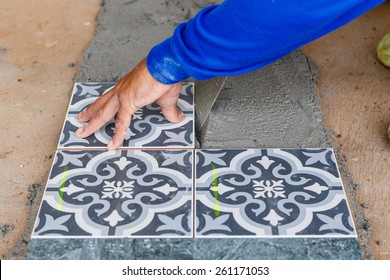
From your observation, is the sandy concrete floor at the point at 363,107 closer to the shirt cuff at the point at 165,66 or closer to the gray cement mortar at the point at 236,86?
the gray cement mortar at the point at 236,86

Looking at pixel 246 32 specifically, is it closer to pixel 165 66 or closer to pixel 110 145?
pixel 165 66

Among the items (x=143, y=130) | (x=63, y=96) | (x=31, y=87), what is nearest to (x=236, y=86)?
(x=143, y=130)

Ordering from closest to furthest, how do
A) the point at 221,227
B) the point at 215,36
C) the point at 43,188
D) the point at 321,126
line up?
1. the point at 215,36
2. the point at 221,227
3. the point at 43,188
4. the point at 321,126

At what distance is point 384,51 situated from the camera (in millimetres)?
1927

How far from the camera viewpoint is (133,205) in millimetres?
1403

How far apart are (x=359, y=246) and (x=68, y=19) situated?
1.49 m

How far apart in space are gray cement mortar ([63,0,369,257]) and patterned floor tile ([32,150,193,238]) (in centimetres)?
18

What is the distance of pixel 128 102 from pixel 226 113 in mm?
359

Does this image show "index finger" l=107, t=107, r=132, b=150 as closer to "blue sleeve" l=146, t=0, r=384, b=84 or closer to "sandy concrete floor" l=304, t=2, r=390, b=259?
"blue sleeve" l=146, t=0, r=384, b=84

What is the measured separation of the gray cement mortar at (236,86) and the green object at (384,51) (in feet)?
0.83

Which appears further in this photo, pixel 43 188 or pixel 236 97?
pixel 236 97

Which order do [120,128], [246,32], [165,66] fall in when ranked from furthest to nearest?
[120,128] < [165,66] < [246,32]
